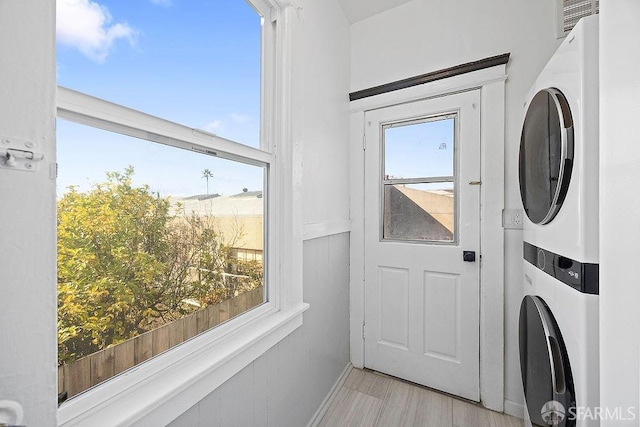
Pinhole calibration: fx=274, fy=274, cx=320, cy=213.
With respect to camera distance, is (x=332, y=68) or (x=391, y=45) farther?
(x=391, y=45)

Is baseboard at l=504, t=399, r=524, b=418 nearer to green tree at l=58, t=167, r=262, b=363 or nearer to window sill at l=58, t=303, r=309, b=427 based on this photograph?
window sill at l=58, t=303, r=309, b=427

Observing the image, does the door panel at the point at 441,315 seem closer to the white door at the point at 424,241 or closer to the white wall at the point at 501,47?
the white door at the point at 424,241

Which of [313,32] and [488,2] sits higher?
[488,2]

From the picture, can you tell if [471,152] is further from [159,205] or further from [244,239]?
[159,205]

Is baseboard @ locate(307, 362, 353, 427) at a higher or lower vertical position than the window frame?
lower

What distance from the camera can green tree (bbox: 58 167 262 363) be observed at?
65 cm

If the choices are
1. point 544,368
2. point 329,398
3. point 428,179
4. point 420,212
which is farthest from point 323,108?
point 329,398

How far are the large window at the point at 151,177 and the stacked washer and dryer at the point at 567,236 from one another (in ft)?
3.72

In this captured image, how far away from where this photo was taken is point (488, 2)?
5.65 ft

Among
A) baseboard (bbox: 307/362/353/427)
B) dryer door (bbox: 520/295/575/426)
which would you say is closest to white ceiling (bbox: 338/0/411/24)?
dryer door (bbox: 520/295/575/426)

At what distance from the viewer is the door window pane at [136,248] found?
0.66 m

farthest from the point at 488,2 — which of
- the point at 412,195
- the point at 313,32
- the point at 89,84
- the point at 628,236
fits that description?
the point at 89,84

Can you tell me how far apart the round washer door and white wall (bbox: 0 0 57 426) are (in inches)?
53.6

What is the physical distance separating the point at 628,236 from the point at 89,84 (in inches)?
58.8
